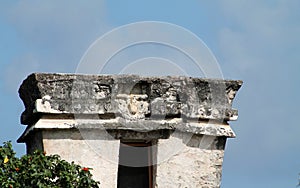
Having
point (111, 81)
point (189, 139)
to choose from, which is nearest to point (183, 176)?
point (189, 139)

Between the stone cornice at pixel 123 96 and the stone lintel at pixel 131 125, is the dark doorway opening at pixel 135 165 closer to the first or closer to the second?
the stone lintel at pixel 131 125

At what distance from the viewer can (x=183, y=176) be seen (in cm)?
1123

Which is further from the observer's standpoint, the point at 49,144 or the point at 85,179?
the point at 49,144

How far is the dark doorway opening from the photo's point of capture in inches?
448

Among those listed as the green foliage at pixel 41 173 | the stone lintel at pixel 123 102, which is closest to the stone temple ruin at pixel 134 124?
the stone lintel at pixel 123 102

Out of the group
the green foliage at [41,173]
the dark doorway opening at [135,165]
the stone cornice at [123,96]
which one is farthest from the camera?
the dark doorway opening at [135,165]

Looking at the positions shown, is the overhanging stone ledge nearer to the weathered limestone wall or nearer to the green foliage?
the weathered limestone wall

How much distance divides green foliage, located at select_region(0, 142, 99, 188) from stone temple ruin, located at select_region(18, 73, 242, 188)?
2.07 ft

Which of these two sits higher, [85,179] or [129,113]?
[129,113]

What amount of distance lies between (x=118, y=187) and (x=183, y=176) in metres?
0.83

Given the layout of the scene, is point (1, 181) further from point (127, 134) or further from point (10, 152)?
point (127, 134)

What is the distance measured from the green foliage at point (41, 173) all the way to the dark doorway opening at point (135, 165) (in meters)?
1.19

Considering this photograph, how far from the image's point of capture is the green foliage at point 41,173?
33.0 ft

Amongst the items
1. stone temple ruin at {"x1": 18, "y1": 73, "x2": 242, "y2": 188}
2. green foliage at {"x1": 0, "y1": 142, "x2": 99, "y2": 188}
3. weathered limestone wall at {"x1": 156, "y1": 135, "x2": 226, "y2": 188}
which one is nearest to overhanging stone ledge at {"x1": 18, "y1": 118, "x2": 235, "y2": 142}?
stone temple ruin at {"x1": 18, "y1": 73, "x2": 242, "y2": 188}
